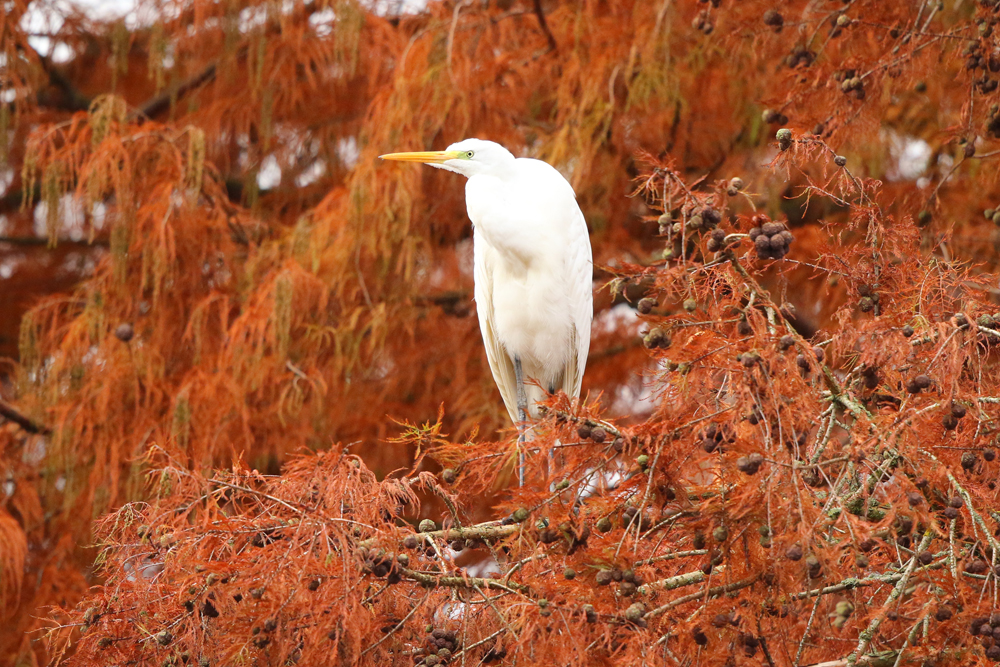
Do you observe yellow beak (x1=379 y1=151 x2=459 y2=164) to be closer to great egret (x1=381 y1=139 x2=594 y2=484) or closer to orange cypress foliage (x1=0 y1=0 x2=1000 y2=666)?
great egret (x1=381 y1=139 x2=594 y2=484)

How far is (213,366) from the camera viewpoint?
10.6 feet

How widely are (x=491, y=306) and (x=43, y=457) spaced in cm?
145

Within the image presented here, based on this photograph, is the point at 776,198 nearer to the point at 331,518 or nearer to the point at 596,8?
the point at 596,8

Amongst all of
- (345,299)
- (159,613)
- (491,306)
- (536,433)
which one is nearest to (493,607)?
(536,433)

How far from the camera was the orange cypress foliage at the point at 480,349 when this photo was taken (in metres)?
1.40

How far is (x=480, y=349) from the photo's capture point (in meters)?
3.72

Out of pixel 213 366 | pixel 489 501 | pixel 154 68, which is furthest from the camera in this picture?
pixel 489 501

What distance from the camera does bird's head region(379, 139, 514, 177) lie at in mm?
2713

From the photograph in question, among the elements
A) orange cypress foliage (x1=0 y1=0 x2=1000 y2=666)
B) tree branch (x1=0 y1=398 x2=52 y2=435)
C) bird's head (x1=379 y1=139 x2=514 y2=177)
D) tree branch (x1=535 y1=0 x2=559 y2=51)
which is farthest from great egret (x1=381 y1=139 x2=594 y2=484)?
tree branch (x1=0 y1=398 x2=52 y2=435)

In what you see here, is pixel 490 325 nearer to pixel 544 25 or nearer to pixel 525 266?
pixel 525 266

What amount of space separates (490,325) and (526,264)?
28 centimetres

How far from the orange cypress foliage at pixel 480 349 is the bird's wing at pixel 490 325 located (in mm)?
203

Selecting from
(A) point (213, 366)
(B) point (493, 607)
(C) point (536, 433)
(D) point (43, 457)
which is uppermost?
(C) point (536, 433)

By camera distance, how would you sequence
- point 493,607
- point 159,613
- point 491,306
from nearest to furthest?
point 493,607 → point 159,613 → point 491,306
